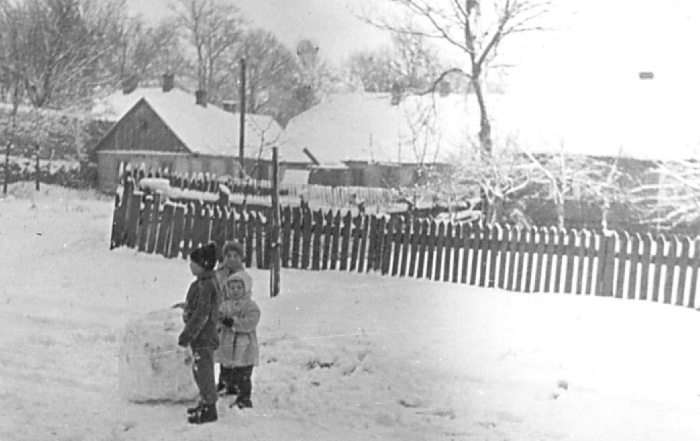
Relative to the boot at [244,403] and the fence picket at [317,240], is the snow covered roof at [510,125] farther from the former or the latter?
the boot at [244,403]

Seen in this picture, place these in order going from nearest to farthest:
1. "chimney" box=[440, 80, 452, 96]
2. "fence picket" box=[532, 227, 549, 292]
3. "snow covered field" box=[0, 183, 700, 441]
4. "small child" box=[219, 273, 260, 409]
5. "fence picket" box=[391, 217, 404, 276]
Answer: "snow covered field" box=[0, 183, 700, 441]
"small child" box=[219, 273, 260, 409]
"chimney" box=[440, 80, 452, 96]
"fence picket" box=[391, 217, 404, 276]
"fence picket" box=[532, 227, 549, 292]

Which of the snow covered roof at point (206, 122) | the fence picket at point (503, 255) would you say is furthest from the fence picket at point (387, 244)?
the snow covered roof at point (206, 122)

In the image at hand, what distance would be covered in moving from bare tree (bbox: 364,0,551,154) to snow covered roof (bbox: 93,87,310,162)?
385 mm

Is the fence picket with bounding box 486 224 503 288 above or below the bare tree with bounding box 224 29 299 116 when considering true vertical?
below

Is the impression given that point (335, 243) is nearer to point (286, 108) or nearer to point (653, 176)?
point (286, 108)

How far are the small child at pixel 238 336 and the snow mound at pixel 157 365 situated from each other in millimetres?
86

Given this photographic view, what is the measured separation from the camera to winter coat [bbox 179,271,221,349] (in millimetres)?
1497

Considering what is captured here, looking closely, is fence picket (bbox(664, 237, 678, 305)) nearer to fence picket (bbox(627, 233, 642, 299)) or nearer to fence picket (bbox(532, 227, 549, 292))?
fence picket (bbox(627, 233, 642, 299))

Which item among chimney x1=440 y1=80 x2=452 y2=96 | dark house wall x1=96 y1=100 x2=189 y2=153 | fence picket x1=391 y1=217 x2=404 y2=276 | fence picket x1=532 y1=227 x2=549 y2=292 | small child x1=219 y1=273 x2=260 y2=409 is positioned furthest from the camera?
fence picket x1=532 y1=227 x2=549 y2=292

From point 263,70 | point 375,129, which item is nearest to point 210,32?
point 263,70

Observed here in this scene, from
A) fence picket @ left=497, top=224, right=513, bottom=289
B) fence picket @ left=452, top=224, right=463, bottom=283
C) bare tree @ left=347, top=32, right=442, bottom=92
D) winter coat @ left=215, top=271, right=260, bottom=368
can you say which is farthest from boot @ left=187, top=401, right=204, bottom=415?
fence picket @ left=497, top=224, right=513, bottom=289

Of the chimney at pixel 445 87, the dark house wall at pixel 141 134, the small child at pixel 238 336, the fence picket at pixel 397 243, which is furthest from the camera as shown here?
the fence picket at pixel 397 243

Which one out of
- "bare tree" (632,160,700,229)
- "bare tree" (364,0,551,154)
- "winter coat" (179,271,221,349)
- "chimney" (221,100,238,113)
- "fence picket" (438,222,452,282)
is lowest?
"winter coat" (179,271,221,349)

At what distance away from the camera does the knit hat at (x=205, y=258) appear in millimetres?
1523
